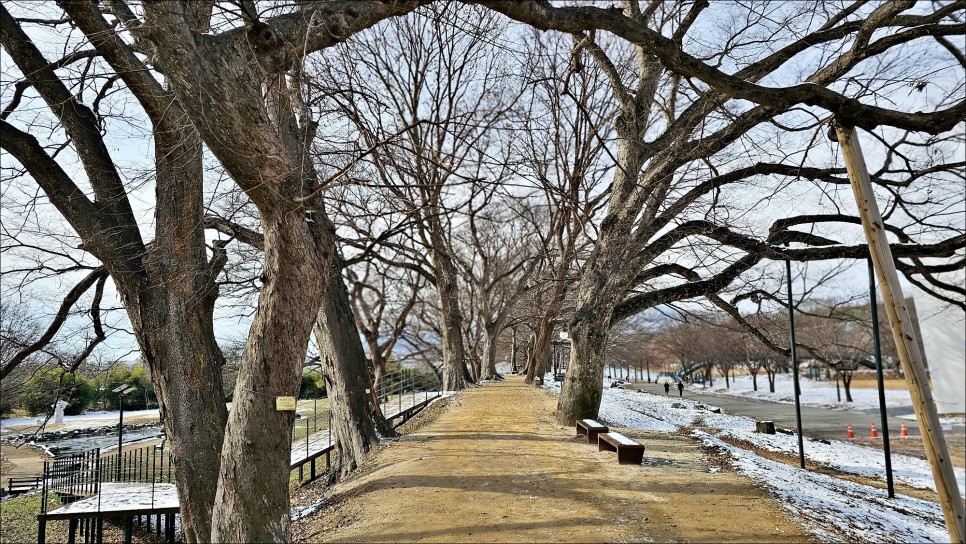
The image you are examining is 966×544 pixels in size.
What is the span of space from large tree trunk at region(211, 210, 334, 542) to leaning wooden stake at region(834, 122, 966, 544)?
4842 millimetres

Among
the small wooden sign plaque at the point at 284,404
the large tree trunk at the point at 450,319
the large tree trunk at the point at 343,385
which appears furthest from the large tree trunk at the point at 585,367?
the large tree trunk at the point at 450,319

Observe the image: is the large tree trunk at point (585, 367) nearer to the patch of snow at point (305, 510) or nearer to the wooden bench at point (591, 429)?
the wooden bench at point (591, 429)

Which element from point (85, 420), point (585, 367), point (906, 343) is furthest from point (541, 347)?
point (906, 343)

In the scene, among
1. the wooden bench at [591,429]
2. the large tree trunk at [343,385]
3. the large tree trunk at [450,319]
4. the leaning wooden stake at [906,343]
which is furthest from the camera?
the large tree trunk at [450,319]

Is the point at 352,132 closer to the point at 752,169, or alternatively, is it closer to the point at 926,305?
the point at 752,169

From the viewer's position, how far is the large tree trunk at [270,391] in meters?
4.99

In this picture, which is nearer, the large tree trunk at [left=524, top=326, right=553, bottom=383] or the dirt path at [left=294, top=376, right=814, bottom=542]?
the dirt path at [left=294, top=376, right=814, bottom=542]

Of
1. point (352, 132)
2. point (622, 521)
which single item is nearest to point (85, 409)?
point (352, 132)

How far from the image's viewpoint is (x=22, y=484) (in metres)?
11.9

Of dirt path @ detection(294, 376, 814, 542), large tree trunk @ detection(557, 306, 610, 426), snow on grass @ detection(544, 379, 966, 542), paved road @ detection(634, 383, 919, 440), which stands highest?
large tree trunk @ detection(557, 306, 610, 426)

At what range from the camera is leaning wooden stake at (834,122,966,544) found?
4.00 meters

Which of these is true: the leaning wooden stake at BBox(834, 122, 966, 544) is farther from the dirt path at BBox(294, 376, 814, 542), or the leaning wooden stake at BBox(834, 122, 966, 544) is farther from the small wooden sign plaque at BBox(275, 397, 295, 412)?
the small wooden sign plaque at BBox(275, 397, 295, 412)

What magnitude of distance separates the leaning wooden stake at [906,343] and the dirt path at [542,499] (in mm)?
1305

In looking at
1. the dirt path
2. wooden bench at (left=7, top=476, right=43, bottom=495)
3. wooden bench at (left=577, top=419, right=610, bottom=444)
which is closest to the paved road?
wooden bench at (left=577, top=419, right=610, bottom=444)
